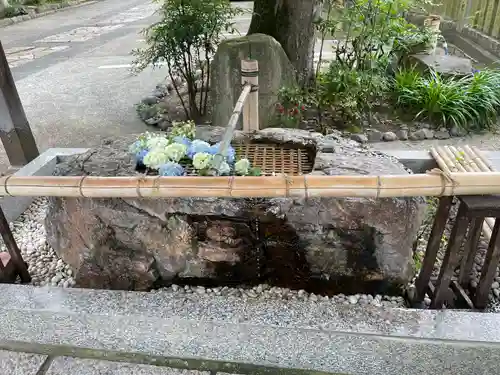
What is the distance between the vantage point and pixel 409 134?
4.33 metres

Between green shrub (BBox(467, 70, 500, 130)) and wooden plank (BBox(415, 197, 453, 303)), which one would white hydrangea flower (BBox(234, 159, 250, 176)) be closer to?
wooden plank (BBox(415, 197, 453, 303))

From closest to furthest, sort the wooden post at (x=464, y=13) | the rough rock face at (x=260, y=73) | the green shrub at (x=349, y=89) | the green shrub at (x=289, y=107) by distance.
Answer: the rough rock face at (x=260, y=73) < the green shrub at (x=289, y=107) < the green shrub at (x=349, y=89) < the wooden post at (x=464, y=13)

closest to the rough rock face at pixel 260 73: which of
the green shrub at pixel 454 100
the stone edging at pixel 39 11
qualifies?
the green shrub at pixel 454 100

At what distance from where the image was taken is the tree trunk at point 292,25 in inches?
173

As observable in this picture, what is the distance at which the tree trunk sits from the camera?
173 inches

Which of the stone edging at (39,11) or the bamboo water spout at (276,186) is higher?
the bamboo water spout at (276,186)

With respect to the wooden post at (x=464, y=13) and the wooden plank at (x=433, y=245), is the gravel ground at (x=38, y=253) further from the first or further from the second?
the wooden post at (x=464, y=13)

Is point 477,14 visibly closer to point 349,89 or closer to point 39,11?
point 349,89

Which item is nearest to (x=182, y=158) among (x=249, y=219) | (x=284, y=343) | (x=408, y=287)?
(x=249, y=219)

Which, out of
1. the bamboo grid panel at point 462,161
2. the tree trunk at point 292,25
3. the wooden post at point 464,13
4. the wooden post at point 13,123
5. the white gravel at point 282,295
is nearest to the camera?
the white gravel at point 282,295

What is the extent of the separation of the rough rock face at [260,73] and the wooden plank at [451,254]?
8.25 feet

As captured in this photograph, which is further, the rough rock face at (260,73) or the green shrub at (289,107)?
the green shrub at (289,107)

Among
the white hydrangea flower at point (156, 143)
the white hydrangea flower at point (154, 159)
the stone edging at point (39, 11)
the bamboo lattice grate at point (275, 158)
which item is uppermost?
the white hydrangea flower at point (156, 143)

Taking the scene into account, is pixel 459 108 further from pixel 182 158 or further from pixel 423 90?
pixel 182 158
